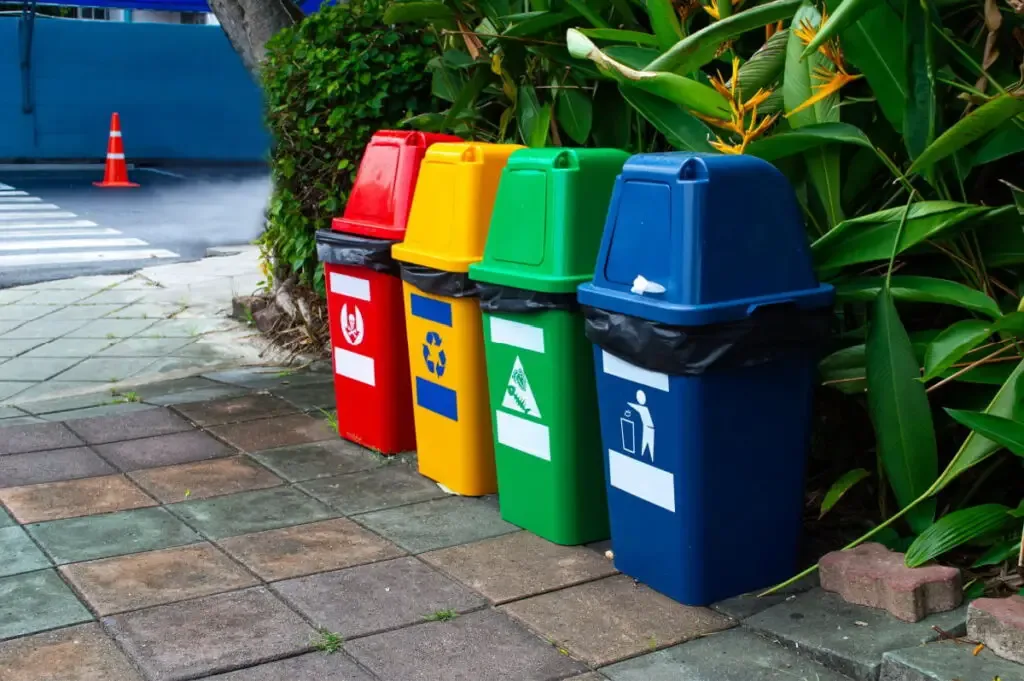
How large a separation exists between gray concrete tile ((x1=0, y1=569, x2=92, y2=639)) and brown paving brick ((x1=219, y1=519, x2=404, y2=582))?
53cm

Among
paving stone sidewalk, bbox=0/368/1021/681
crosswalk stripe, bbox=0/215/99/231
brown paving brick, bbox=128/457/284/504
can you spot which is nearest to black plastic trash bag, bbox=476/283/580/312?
paving stone sidewalk, bbox=0/368/1021/681

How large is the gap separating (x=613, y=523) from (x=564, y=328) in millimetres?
613

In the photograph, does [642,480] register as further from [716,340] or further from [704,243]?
[704,243]

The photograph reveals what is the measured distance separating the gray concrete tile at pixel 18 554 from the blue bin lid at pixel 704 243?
1919 millimetres

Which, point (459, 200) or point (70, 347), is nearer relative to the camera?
point (459, 200)

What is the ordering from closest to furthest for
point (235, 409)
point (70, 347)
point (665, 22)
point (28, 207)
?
point (665, 22) → point (235, 409) → point (70, 347) → point (28, 207)

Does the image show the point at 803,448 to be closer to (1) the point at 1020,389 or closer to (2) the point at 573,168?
(1) the point at 1020,389

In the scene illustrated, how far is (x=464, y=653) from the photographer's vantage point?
10.2 ft

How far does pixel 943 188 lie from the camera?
11.4 ft

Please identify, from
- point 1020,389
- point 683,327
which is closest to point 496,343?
point 683,327

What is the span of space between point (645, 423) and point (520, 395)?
651 millimetres

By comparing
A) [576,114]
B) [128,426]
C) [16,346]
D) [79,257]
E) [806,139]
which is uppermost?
[576,114]

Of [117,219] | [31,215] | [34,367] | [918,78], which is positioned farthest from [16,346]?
[31,215]

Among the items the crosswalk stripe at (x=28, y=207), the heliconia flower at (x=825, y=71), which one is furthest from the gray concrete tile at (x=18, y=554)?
the crosswalk stripe at (x=28, y=207)
